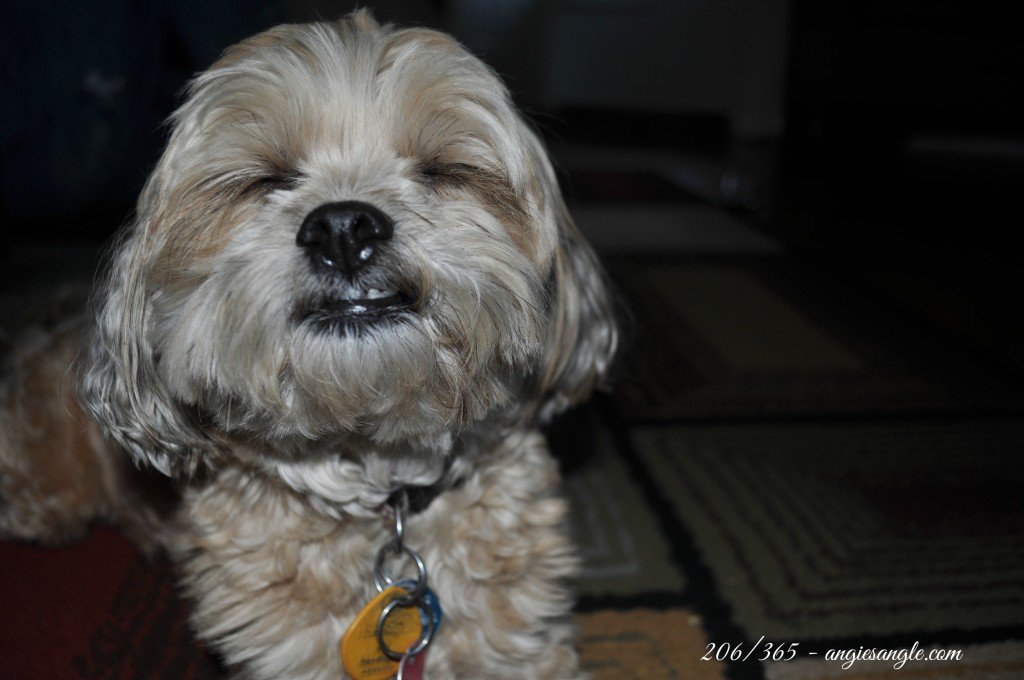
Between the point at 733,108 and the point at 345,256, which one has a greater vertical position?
the point at 345,256

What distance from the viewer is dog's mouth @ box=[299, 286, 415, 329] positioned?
3.97 ft

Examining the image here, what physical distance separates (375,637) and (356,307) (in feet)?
1.99

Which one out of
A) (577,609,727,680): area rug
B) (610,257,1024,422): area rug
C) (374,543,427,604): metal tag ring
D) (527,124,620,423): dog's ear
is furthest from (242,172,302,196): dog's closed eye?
(610,257,1024,422): area rug

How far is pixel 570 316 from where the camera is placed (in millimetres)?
1617

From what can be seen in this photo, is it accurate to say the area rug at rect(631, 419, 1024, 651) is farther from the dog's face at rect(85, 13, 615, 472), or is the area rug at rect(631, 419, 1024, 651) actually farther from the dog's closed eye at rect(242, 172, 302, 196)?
the dog's closed eye at rect(242, 172, 302, 196)

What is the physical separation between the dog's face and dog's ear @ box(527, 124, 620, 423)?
0.05ft

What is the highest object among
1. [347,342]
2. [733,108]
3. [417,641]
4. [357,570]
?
[347,342]

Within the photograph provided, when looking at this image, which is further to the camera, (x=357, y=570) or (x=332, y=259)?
(x=357, y=570)

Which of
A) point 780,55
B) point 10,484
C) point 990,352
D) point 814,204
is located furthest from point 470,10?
point 10,484

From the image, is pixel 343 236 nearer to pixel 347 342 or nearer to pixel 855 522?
pixel 347 342

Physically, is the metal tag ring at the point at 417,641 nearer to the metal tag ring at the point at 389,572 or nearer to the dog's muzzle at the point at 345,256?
the metal tag ring at the point at 389,572

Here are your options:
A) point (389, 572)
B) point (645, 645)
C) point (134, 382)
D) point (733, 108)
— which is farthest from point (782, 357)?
point (733, 108)

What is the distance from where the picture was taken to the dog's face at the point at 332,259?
121 cm

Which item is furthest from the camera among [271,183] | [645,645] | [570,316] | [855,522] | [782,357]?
[782,357]
